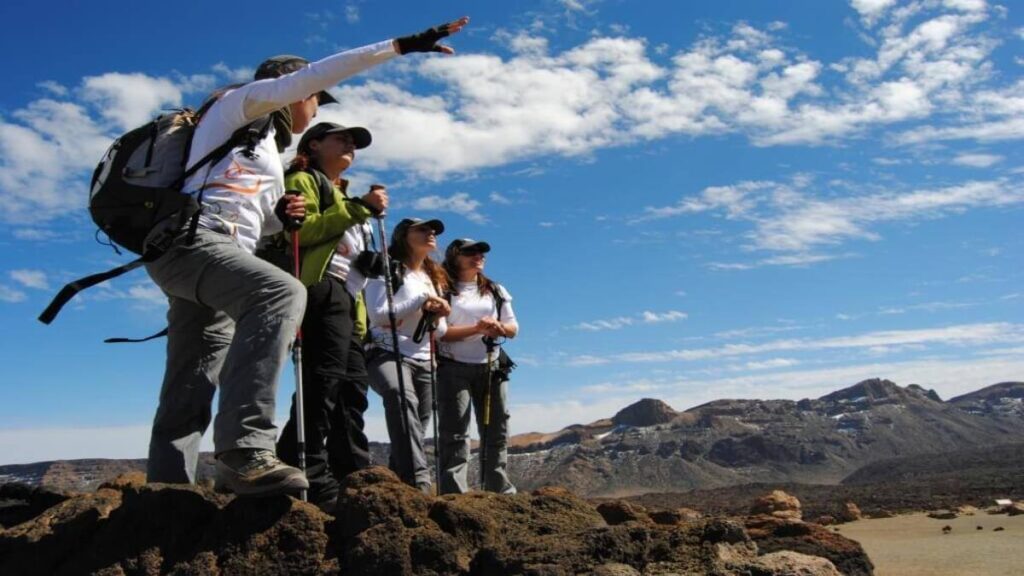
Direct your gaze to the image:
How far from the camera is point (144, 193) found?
3.81 metres

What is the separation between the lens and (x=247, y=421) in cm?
363

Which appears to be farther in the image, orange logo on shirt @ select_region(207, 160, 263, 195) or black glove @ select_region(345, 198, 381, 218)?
black glove @ select_region(345, 198, 381, 218)

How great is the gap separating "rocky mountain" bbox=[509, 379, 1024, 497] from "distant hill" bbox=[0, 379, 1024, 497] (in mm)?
83

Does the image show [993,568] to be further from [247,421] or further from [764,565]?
[247,421]

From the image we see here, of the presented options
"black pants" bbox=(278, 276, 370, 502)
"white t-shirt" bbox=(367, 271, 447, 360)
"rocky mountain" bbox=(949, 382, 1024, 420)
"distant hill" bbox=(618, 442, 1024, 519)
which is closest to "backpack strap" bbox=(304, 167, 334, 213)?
"black pants" bbox=(278, 276, 370, 502)

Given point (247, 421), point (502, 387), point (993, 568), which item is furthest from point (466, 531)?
point (993, 568)

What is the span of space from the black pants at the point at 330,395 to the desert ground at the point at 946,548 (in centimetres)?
374

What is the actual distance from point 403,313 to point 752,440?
5740 centimetres

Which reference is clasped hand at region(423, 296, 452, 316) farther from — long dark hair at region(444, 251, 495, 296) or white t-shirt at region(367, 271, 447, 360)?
long dark hair at region(444, 251, 495, 296)

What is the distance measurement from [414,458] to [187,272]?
2.47 metres

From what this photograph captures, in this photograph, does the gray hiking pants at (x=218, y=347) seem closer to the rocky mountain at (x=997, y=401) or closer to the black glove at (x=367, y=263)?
the black glove at (x=367, y=263)

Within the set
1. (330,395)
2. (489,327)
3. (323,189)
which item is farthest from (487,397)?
(323,189)

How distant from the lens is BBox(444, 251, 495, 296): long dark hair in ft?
24.6

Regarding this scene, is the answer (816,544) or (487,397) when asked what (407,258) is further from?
(816,544)
